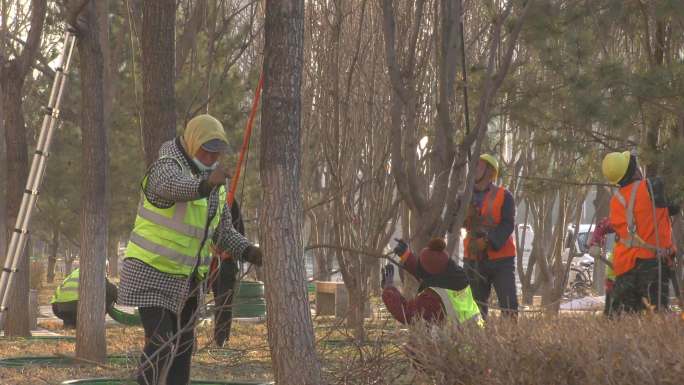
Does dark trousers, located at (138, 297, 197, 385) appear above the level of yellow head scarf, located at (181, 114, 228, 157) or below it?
below

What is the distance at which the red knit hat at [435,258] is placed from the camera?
6.54m

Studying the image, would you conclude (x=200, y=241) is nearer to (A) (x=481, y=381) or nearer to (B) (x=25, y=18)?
(A) (x=481, y=381)

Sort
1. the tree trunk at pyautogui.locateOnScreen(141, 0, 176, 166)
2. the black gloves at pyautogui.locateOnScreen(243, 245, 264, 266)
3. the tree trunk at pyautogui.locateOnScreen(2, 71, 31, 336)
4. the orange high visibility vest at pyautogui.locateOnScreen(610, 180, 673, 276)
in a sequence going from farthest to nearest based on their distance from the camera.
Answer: the tree trunk at pyautogui.locateOnScreen(2, 71, 31, 336), the orange high visibility vest at pyautogui.locateOnScreen(610, 180, 673, 276), the tree trunk at pyautogui.locateOnScreen(141, 0, 176, 166), the black gloves at pyautogui.locateOnScreen(243, 245, 264, 266)

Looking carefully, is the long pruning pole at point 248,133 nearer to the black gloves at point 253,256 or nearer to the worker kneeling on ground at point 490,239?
the black gloves at point 253,256

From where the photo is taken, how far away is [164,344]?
5230mm

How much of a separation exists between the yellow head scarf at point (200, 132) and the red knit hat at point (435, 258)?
4.70 ft

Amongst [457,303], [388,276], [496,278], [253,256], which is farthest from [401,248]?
[496,278]

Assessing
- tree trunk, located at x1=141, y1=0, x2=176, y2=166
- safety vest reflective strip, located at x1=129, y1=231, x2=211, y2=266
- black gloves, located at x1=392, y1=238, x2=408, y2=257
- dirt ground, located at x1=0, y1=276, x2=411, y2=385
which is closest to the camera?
dirt ground, located at x1=0, y1=276, x2=411, y2=385

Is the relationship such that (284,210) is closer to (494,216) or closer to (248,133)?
(248,133)

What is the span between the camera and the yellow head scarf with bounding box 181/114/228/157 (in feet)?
18.6

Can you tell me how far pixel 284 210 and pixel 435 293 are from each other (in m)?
1.37

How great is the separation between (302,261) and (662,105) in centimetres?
594

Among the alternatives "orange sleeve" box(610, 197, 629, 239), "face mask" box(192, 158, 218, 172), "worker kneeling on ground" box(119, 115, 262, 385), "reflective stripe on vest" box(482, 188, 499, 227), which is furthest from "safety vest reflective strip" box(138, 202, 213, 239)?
"orange sleeve" box(610, 197, 629, 239)

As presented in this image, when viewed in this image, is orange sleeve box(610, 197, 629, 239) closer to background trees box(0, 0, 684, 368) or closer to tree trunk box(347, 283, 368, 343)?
background trees box(0, 0, 684, 368)
